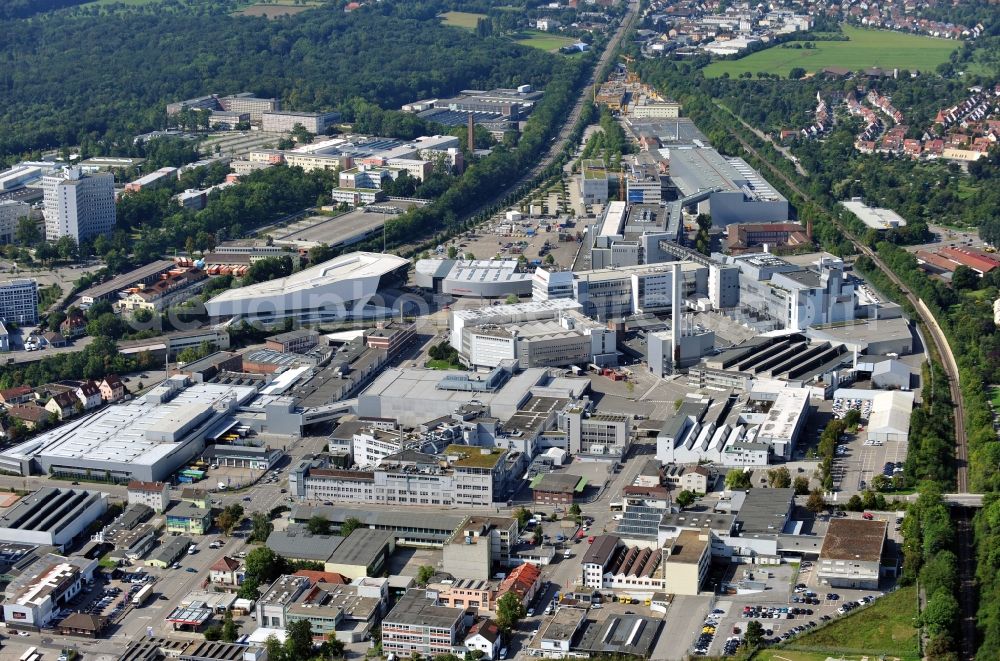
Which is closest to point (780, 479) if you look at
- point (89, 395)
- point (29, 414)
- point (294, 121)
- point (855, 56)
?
point (89, 395)

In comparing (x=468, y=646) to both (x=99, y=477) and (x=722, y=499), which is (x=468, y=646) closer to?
(x=722, y=499)

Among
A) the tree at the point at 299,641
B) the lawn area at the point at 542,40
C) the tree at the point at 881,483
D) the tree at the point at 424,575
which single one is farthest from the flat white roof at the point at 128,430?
the lawn area at the point at 542,40

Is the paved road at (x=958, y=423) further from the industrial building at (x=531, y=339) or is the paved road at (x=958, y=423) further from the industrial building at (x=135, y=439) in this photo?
the industrial building at (x=135, y=439)

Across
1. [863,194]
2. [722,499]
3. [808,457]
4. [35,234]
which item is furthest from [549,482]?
[863,194]

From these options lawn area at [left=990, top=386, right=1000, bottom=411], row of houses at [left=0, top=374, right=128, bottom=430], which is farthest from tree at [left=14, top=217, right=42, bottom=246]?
lawn area at [left=990, top=386, right=1000, bottom=411]

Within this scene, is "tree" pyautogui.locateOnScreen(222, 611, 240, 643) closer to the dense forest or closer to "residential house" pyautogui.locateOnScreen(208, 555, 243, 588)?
"residential house" pyautogui.locateOnScreen(208, 555, 243, 588)
